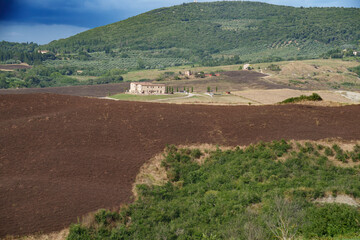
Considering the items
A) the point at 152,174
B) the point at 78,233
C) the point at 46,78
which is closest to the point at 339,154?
the point at 152,174

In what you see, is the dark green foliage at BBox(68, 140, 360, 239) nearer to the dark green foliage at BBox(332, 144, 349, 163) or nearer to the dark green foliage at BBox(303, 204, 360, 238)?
the dark green foliage at BBox(303, 204, 360, 238)

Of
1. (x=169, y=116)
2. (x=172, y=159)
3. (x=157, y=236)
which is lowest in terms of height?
(x=157, y=236)

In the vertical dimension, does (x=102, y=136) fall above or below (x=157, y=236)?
above

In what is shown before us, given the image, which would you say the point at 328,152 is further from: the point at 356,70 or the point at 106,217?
the point at 356,70

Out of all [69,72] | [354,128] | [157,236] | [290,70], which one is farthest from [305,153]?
[69,72]

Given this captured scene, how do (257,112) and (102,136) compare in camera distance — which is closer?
(102,136)

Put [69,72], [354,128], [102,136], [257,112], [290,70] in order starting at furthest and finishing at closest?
[69,72]
[290,70]
[257,112]
[354,128]
[102,136]

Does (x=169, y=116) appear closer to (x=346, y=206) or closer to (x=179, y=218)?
(x=179, y=218)
